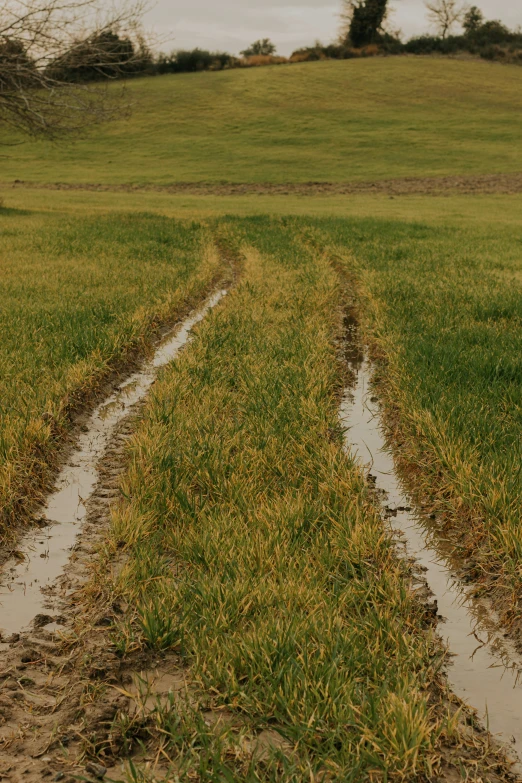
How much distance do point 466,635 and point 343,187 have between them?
36615 mm

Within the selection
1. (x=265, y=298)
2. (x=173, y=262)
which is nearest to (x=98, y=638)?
(x=265, y=298)

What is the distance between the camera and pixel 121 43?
18219 mm

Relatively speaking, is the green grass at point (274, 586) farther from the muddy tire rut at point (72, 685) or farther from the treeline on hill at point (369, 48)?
the treeline on hill at point (369, 48)

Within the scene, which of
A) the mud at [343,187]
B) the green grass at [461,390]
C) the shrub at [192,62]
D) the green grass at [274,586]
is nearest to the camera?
the green grass at [274,586]

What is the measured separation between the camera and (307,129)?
171 feet

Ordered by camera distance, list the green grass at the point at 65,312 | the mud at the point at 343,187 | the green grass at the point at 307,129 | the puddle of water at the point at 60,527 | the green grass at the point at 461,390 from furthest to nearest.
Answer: the green grass at the point at 307,129 < the mud at the point at 343,187 < the green grass at the point at 65,312 < the green grass at the point at 461,390 < the puddle of water at the point at 60,527

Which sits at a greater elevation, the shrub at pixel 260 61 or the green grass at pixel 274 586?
the shrub at pixel 260 61

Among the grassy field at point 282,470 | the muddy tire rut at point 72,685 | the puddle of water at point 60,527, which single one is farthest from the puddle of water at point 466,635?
the puddle of water at point 60,527

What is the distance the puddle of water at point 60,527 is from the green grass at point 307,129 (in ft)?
116

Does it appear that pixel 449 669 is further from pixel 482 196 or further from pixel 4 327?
pixel 482 196

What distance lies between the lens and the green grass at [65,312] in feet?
15.1

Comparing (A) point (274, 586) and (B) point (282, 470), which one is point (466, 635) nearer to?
(A) point (274, 586)

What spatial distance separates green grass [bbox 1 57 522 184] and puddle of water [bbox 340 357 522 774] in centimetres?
3703

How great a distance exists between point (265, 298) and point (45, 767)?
8.06m
